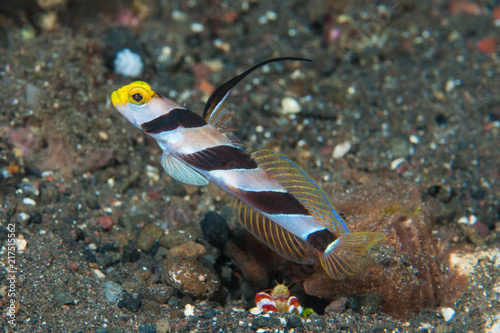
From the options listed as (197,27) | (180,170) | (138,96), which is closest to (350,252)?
(180,170)

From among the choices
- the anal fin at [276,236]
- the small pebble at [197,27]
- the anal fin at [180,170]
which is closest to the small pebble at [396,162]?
the anal fin at [276,236]

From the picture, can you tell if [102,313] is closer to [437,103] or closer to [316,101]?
[316,101]

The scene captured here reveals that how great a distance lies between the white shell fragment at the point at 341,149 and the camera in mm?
4674

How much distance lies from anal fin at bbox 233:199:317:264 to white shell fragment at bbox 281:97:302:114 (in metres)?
2.66

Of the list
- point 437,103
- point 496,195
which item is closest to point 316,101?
point 437,103

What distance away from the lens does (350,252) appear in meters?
2.45

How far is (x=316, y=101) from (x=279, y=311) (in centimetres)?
296

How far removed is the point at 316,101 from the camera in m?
5.14

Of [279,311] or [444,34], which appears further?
[444,34]

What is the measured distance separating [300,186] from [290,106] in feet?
8.98

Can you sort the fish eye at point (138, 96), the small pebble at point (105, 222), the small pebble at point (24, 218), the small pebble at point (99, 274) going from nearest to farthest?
1. the fish eye at point (138, 96)
2. the small pebble at point (99, 274)
3. the small pebble at point (24, 218)
4. the small pebble at point (105, 222)

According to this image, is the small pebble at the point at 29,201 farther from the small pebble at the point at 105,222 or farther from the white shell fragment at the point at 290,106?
the white shell fragment at the point at 290,106

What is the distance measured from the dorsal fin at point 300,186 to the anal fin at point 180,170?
370mm

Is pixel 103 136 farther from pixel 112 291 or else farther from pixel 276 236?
pixel 276 236
